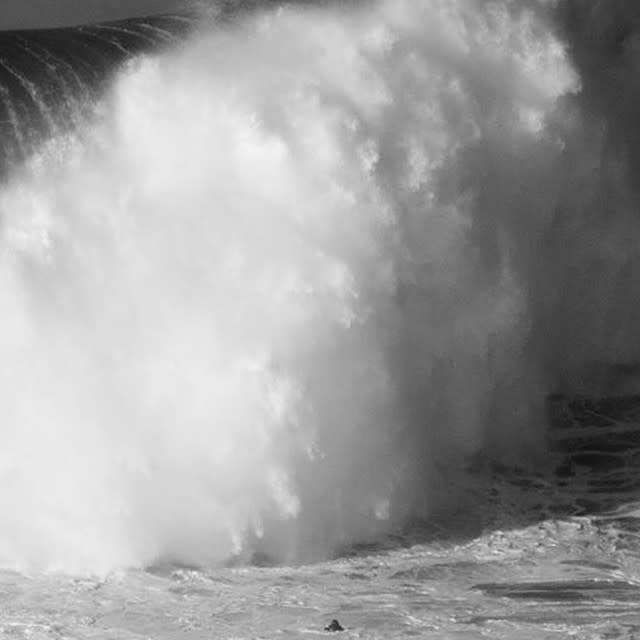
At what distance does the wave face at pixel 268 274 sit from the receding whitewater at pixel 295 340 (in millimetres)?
27

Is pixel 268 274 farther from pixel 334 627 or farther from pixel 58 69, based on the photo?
pixel 334 627

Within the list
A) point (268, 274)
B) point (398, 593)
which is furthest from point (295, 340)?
point (398, 593)

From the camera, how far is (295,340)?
17016 mm

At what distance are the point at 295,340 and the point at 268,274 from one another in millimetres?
687

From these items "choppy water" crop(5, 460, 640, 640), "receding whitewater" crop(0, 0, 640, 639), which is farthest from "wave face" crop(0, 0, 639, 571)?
"choppy water" crop(5, 460, 640, 640)

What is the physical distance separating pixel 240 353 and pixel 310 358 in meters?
0.70

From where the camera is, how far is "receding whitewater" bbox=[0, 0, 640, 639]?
15.4m

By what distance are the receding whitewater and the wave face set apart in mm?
27

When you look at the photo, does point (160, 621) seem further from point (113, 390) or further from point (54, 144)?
point (54, 144)

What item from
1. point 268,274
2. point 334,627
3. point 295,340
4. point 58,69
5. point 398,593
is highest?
point 58,69

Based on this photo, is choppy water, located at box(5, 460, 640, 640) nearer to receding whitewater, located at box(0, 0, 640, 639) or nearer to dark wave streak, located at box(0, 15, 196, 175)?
receding whitewater, located at box(0, 0, 640, 639)

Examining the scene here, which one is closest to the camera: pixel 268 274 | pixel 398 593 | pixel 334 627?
pixel 334 627


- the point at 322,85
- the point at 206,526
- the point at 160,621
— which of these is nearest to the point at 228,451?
the point at 206,526

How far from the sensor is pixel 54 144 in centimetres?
1736
